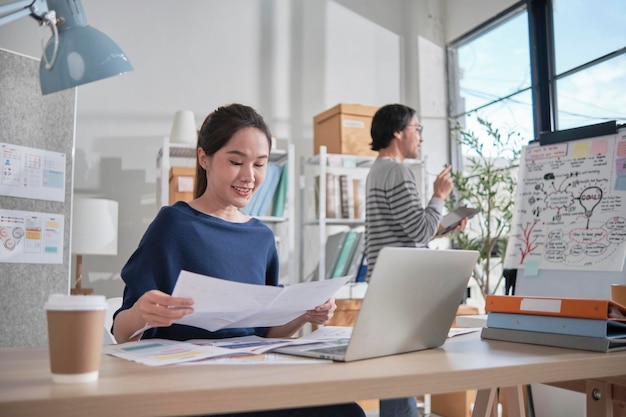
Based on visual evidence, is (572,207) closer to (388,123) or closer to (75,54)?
(388,123)

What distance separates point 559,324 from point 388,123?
162cm

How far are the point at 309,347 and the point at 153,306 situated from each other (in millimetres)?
239

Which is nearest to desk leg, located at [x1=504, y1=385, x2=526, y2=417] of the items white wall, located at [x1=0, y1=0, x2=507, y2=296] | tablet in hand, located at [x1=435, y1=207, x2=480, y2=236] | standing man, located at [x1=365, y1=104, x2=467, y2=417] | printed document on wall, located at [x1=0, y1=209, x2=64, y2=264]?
standing man, located at [x1=365, y1=104, x2=467, y2=417]

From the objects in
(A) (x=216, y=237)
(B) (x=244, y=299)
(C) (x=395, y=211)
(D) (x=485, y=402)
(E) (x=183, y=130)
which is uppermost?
(E) (x=183, y=130)

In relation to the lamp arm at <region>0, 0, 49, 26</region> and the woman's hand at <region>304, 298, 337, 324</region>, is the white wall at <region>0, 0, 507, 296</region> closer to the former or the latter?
the lamp arm at <region>0, 0, 49, 26</region>

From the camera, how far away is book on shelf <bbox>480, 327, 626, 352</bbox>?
93cm

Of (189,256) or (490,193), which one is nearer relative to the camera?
(189,256)

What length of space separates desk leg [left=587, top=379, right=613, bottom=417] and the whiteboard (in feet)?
1.79

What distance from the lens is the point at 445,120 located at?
13.9ft

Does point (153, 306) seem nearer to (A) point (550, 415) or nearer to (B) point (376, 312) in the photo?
(B) point (376, 312)

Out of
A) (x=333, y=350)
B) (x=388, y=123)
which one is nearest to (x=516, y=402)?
(x=333, y=350)

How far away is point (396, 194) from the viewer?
233 centimetres

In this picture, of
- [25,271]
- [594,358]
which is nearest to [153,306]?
[594,358]

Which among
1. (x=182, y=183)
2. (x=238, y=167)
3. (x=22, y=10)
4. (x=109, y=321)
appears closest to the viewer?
(x=22, y=10)
